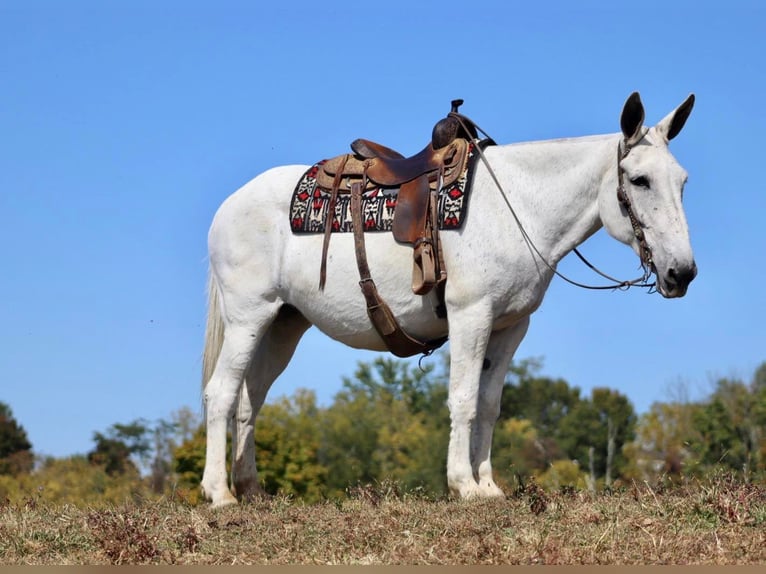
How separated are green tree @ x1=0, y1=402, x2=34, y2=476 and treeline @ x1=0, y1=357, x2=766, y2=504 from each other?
80 millimetres

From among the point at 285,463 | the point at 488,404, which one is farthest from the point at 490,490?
the point at 285,463

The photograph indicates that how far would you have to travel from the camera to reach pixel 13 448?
3127 inches

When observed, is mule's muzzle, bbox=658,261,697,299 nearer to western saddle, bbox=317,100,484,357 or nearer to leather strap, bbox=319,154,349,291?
western saddle, bbox=317,100,484,357

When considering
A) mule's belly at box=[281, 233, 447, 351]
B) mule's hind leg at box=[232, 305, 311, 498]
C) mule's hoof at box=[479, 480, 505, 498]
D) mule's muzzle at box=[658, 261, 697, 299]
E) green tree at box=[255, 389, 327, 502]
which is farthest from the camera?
green tree at box=[255, 389, 327, 502]

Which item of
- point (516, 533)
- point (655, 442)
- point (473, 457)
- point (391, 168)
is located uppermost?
point (655, 442)

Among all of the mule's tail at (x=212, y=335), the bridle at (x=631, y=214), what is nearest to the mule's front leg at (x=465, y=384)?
the bridle at (x=631, y=214)

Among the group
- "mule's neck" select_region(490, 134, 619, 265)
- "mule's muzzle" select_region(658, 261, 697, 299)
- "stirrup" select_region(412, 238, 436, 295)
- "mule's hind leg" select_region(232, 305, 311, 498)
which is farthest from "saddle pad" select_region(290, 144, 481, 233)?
"mule's muzzle" select_region(658, 261, 697, 299)

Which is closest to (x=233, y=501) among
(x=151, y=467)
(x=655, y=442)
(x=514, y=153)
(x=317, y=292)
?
(x=317, y=292)

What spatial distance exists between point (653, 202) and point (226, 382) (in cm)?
415

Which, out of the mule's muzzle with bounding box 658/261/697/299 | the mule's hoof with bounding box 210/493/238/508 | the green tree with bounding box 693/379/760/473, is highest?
the green tree with bounding box 693/379/760/473

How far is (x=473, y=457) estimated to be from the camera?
387 inches

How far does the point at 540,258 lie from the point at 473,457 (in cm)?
179

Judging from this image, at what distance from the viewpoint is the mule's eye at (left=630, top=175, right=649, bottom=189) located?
29.9 feet

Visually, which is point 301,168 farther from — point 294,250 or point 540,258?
point 540,258
